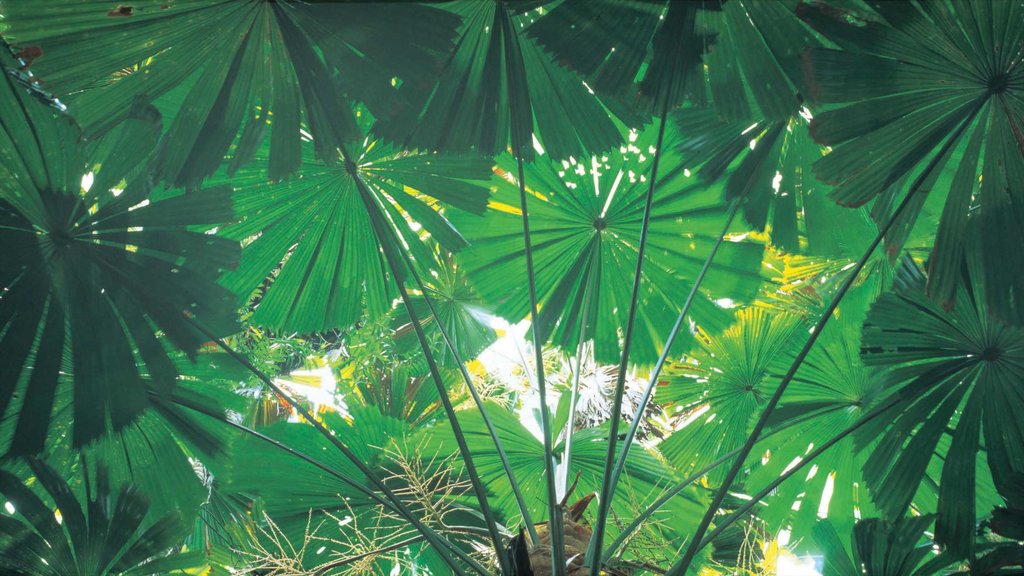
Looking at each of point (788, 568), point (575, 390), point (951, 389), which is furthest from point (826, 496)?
point (575, 390)

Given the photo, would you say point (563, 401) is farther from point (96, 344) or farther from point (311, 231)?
point (96, 344)

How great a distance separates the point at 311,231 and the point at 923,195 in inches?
70.9

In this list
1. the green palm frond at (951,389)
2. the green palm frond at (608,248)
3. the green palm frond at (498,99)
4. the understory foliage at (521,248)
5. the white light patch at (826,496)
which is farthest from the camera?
the white light patch at (826,496)

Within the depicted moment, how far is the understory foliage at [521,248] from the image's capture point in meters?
1.47

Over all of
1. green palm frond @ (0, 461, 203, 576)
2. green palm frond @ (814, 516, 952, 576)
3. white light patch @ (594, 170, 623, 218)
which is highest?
white light patch @ (594, 170, 623, 218)

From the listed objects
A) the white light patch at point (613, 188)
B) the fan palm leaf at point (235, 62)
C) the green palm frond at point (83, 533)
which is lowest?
the green palm frond at point (83, 533)

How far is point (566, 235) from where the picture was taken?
94.7 inches

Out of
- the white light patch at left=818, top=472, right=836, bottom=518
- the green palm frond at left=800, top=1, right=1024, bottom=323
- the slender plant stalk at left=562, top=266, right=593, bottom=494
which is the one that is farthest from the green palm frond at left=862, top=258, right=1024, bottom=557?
the slender plant stalk at left=562, top=266, right=593, bottom=494

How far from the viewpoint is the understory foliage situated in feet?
4.83

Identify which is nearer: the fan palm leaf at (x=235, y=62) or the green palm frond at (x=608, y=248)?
the fan palm leaf at (x=235, y=62)

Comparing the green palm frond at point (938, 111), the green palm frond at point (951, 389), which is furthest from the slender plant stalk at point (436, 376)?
the green palm frond at point (951, 389)

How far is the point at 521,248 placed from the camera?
2.47m

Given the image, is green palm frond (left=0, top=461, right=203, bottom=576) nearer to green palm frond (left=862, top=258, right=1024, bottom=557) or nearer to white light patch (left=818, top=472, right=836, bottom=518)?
green palm frond (left=862, top=258, right=1024, bottom=557)

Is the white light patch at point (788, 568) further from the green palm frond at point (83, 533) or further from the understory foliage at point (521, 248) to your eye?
the green palm frond at point (83, 533)
